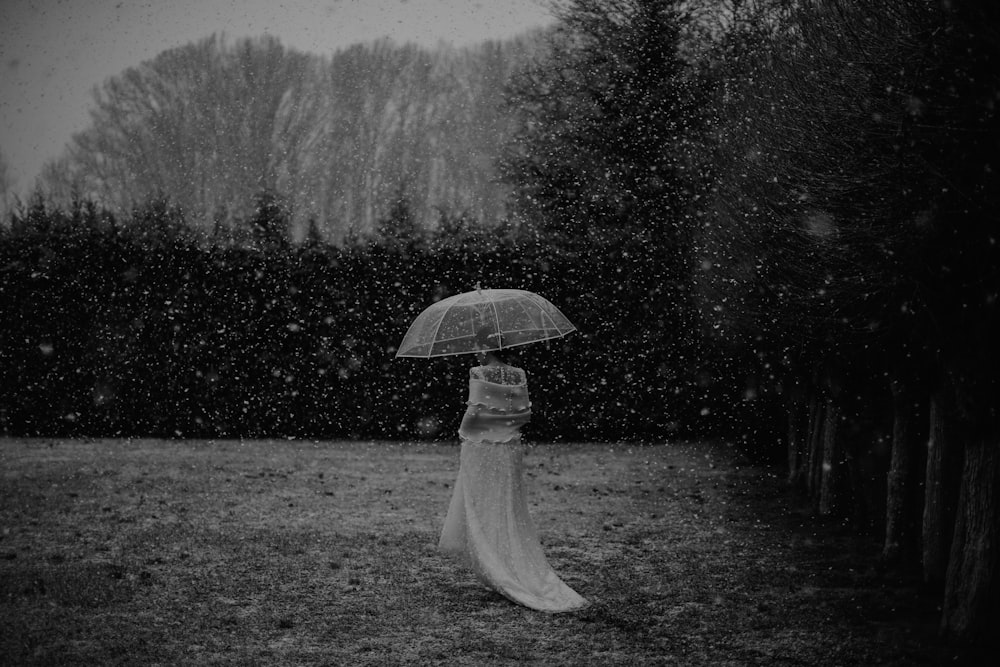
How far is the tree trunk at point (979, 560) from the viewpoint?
5.82 m

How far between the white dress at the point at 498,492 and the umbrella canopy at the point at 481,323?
0.24 meters

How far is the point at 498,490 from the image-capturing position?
6.95 meters

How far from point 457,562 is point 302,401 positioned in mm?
9966

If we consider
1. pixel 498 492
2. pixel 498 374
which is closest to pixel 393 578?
pixel 498 492

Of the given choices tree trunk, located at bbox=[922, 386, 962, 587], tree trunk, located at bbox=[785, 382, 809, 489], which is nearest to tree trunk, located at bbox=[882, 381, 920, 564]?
tree trunk, located at bbox=[922, 386, 962, 587]

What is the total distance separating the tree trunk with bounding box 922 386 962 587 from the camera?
277 inches

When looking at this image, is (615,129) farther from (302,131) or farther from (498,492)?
(302,131)

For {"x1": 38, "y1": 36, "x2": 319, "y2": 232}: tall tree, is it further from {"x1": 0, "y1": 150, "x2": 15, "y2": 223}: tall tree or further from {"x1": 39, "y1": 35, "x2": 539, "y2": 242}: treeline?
{"x1": 0, "y1": 150, "x2": 15, "y2": 223}: tall tree

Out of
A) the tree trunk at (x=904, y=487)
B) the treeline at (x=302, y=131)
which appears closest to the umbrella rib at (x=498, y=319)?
the tree trunk at (x=904, y=487)

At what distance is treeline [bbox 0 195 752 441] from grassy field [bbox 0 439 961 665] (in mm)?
4184

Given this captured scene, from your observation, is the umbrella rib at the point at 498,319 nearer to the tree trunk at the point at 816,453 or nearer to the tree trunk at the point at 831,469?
the tree trunk at the point at 831,469

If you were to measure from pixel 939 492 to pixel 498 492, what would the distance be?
3.20 m

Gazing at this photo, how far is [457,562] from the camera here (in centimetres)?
799

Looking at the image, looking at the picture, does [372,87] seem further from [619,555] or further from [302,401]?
[619,555]
